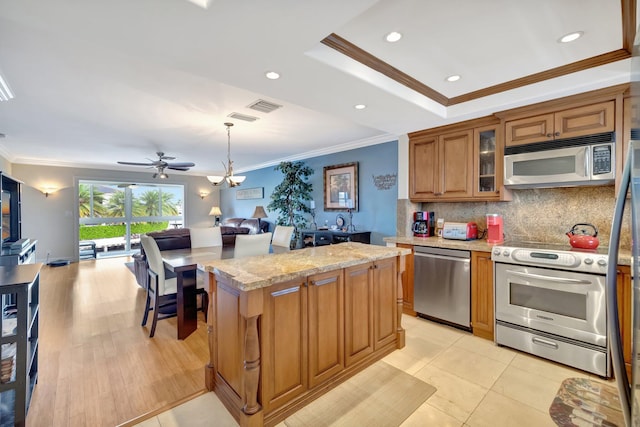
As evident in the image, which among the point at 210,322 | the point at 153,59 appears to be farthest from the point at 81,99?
the point at 210,322

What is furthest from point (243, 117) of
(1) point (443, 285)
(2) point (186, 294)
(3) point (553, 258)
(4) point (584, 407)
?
(4) point (584, 407)

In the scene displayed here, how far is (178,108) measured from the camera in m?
3.38

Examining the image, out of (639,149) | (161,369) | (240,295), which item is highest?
(639,149)

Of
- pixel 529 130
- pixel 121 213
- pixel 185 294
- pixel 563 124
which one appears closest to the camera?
pixel 563 124

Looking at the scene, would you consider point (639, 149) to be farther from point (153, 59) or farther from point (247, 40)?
point (153, 59)

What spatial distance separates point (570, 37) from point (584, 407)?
225 cm

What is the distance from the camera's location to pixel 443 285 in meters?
3.10

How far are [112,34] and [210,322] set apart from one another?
1.90m

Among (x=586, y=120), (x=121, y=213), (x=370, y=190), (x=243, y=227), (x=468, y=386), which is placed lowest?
(x=468, y=386)

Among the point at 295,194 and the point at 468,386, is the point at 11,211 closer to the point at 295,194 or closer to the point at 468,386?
the point at 295,194

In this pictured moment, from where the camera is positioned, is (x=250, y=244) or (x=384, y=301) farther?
(x=250, y=244)

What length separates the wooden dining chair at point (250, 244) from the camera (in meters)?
3.08

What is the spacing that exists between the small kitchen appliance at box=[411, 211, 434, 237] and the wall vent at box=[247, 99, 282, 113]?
2254 mm

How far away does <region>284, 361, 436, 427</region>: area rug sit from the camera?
1.79 metres
